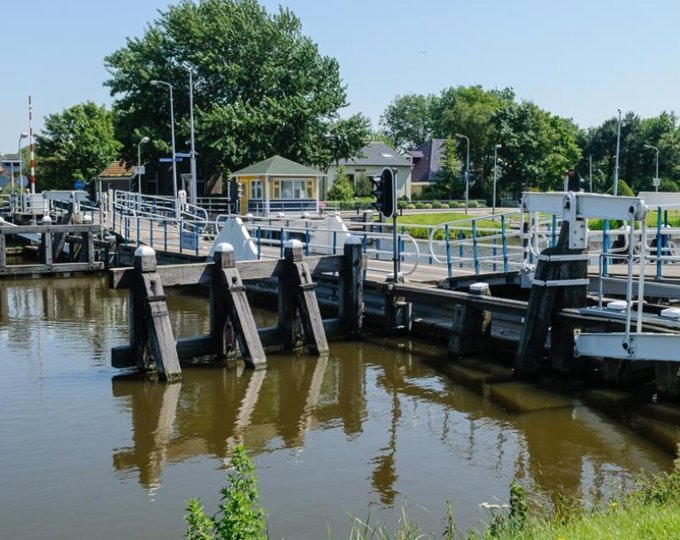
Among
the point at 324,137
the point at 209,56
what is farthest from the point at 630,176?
the point at 209,56

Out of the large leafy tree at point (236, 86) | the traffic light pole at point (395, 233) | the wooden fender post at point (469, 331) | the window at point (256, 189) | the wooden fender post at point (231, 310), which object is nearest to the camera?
the wooden fender post at point (231, 310)

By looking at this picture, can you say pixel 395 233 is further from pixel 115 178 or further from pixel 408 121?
pixel 408 121

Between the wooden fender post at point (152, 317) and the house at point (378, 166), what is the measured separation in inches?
2690

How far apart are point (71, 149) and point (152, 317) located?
71.2 metres

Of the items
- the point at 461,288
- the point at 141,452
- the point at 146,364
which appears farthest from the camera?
the point at 461,288

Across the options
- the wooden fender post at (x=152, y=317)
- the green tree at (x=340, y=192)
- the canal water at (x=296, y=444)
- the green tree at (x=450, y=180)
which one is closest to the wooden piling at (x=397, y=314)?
the canal water at (x=296, y=444)

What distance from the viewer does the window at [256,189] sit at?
42.2 metres

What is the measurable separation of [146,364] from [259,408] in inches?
102

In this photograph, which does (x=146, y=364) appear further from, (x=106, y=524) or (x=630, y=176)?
(x=630, y=176)

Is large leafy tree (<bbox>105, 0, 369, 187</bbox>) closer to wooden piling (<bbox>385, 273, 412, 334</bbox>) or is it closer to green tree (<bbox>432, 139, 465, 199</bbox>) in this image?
green tree (<bbox>432, 139, 465, 199</bbox>)

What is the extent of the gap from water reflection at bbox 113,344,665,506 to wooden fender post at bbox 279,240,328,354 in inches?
21.7

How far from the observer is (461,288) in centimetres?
1775

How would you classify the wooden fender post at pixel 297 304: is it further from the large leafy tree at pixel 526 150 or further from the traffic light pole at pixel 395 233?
the large leafy tree at pixel 526 150

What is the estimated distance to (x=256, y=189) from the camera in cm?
4244
